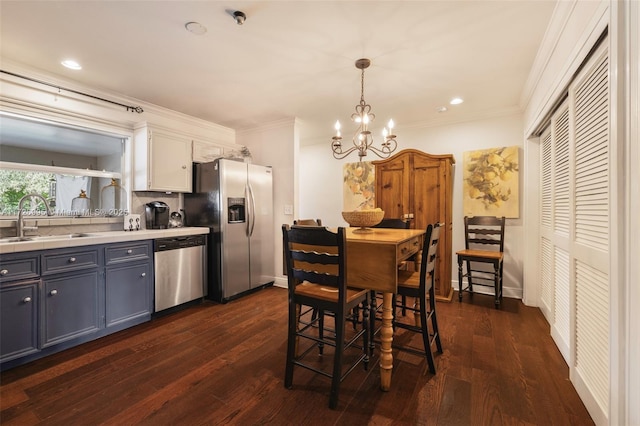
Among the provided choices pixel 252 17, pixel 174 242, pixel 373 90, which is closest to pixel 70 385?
pixel 174 242

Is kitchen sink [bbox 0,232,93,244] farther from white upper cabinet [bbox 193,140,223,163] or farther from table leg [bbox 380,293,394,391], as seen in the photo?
table leg [bbox 380,293,394,391]

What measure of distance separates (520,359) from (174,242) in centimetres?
346

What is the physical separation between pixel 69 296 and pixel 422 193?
377 cm

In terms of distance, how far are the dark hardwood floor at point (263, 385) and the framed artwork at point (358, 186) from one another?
237 cm

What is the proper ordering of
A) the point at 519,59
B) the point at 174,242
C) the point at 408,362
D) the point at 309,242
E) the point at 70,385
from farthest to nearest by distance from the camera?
the point at 174,242 → the point at 519,59 → the point at 408,362 → the point at 70,385 → the point at 309,242

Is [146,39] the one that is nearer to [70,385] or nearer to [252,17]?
[252,17]

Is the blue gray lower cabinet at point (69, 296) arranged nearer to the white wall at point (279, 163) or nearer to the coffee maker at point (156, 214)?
the coffee maker at point (156, 214)

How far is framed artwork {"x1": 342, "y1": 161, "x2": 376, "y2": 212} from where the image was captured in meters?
4.54

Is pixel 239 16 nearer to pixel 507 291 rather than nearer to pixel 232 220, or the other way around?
pixel 232 220

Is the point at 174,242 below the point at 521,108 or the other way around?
below

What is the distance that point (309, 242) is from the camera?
1.66 meters

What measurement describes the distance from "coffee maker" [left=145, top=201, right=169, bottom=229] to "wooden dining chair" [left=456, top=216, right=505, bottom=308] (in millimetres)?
3686

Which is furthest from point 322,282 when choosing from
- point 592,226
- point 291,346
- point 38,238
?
point 38,238

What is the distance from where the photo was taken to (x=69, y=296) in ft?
7.58
